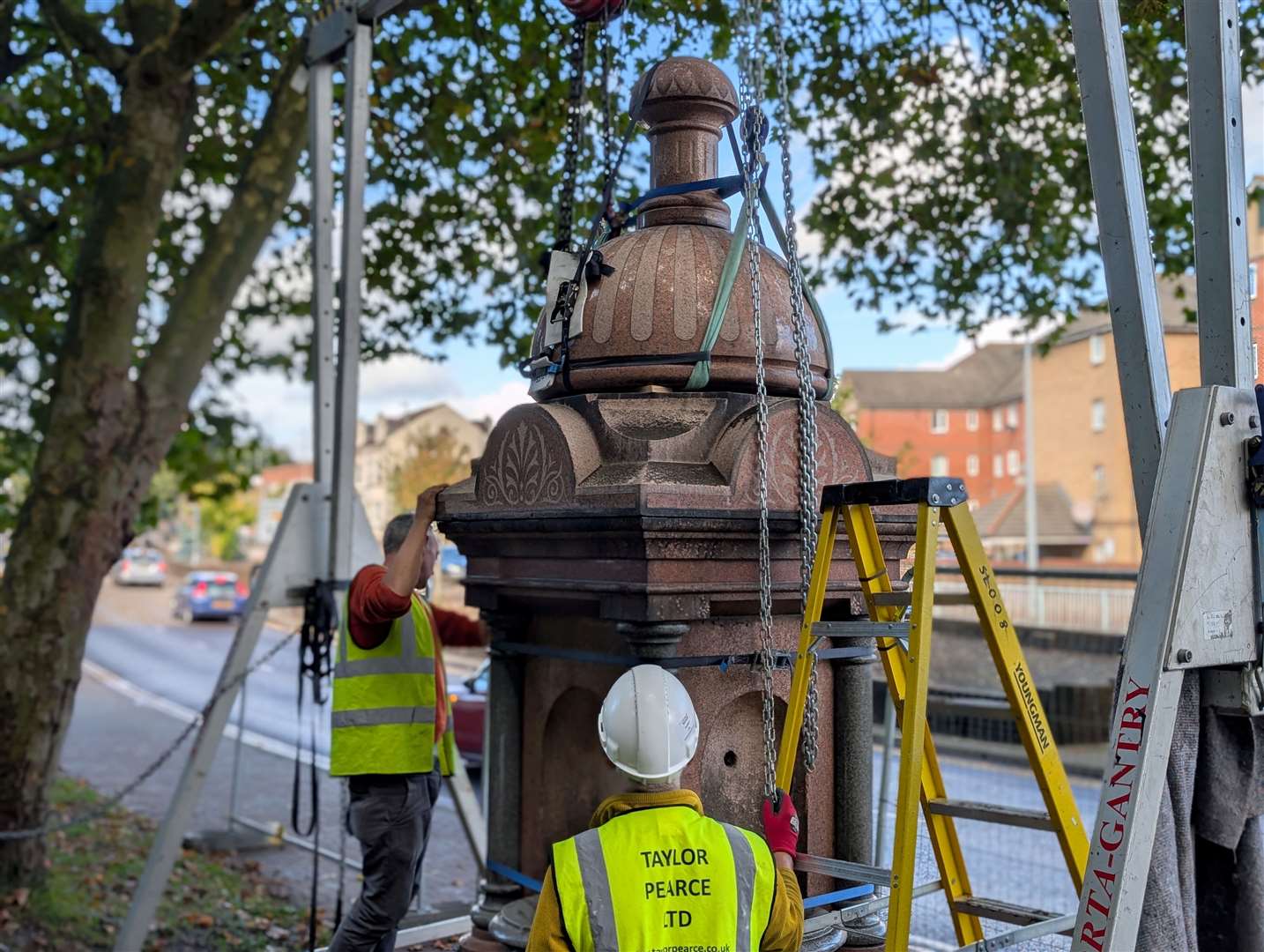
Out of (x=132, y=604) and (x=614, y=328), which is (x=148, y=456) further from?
(x=132, y=604)

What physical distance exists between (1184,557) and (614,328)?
209cm

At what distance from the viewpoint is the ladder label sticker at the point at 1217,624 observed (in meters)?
2.85

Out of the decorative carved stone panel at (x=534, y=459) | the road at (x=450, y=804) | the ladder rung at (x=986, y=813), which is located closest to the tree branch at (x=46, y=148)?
the road at (x=450, y=804)

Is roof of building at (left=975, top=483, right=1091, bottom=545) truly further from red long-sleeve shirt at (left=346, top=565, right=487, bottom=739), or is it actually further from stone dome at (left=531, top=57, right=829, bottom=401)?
stone dome at (left=531, top=57, right=829, bottom=401)

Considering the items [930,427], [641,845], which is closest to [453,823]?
[641,845]

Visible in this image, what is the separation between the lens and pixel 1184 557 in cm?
278

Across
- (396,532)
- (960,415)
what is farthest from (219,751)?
(960,415)

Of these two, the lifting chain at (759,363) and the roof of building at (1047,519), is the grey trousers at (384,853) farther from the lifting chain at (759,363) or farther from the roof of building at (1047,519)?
the roof of building at (1047,519)

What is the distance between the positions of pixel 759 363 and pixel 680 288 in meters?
0.61

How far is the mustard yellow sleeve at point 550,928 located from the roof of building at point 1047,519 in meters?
43.2

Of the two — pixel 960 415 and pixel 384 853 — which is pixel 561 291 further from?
pixel 960 415

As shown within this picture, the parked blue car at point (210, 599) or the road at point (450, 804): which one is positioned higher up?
the parked blue car at point (210, 599)

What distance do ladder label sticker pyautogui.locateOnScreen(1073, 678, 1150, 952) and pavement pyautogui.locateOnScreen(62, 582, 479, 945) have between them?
141 inches

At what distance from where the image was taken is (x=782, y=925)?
2664mm
